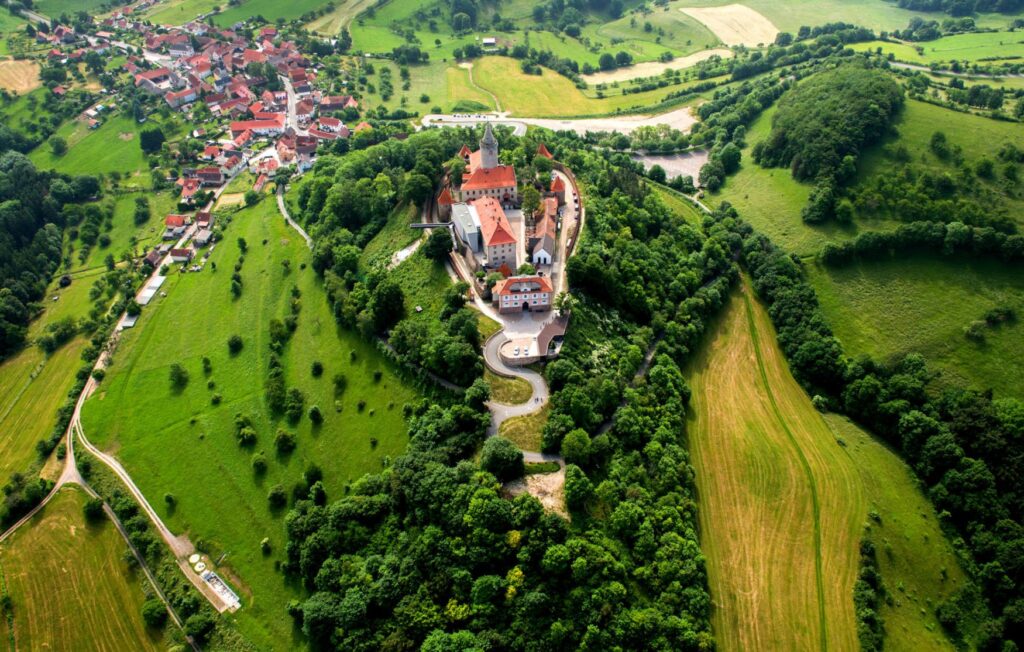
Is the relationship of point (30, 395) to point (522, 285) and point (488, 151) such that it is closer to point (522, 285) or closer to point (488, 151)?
point (522, 285)

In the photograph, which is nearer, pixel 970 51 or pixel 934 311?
pixel 934 311

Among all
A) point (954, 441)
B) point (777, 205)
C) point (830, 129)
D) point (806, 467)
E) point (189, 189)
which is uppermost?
point (830, 129)

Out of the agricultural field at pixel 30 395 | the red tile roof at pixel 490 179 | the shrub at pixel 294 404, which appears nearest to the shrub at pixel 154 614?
the shrub at pixel 294 404

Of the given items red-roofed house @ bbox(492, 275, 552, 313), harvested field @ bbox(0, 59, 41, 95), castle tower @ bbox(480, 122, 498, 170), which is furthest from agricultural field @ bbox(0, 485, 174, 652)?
harvested field @ bbox(0, 59, 41, 95)

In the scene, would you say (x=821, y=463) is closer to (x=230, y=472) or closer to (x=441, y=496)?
(x=441, y=496)

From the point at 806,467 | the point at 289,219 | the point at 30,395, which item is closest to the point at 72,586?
the point at 30,395

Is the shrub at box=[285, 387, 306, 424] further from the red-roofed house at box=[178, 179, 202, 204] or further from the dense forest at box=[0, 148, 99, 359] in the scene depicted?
the red-roofed house at box=[178, 179, 202, 204]
